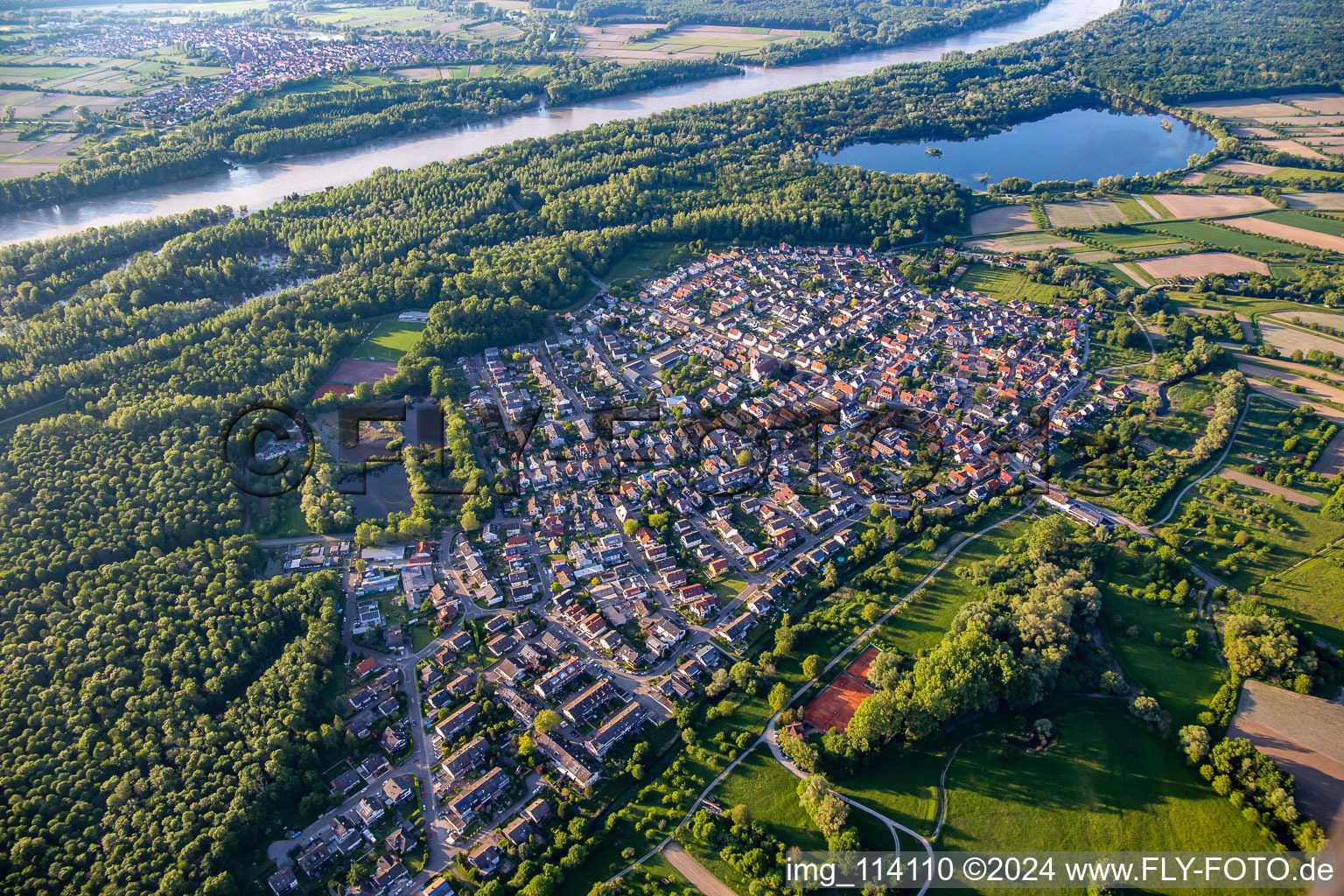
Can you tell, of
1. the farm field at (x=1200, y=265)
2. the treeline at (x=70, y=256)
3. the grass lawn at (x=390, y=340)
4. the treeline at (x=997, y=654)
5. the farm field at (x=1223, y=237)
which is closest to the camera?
the treeline at (x=997, y=654)

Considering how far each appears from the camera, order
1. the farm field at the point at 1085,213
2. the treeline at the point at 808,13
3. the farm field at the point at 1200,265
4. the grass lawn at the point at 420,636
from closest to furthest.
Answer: the grass lawn at the point at 420,636
the farm field at the point at 1200,265
the farm field at the point at 1085,213
the treeline at the point at 808,13

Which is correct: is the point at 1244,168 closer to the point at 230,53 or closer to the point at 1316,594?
the point at 1316,594

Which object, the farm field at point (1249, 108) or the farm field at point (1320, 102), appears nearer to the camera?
the farm field at point (1249, 108)

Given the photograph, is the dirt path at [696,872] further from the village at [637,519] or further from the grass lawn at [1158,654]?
the grass lawn at [1158,654]

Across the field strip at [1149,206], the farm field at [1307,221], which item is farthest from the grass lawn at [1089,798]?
the farm field at [1307,221]

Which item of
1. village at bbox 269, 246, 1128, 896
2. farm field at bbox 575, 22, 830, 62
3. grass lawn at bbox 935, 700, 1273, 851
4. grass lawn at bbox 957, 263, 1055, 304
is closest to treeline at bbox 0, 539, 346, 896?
village at bbox 269, 246, 1128, 896

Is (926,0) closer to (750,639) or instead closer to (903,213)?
(903,213)
